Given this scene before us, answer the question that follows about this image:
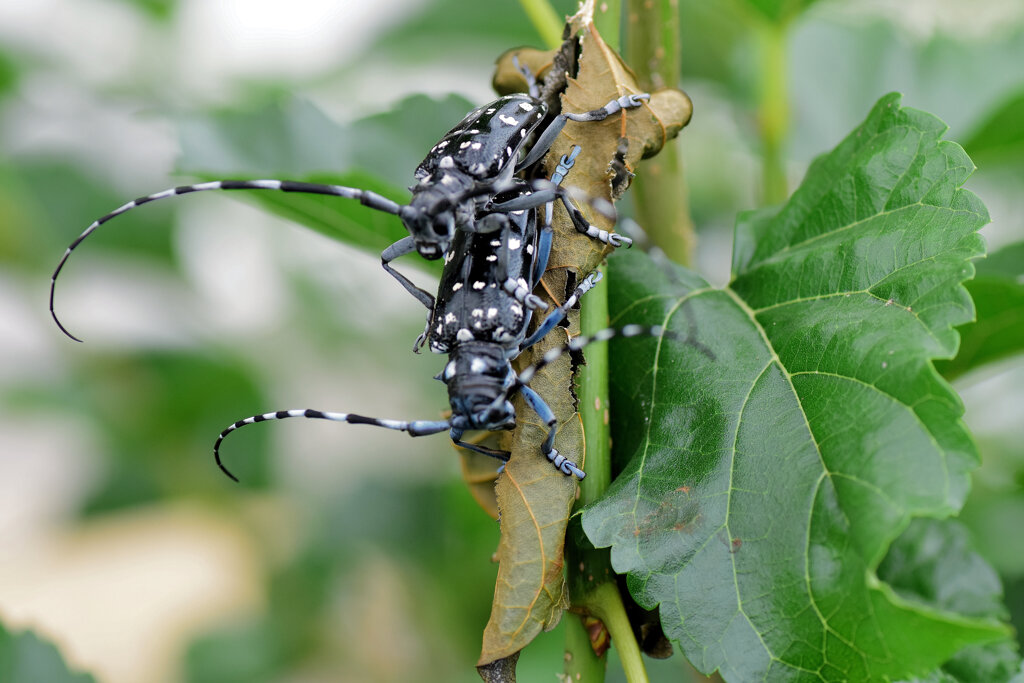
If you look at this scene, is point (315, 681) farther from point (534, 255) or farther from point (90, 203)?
point (534, 255)

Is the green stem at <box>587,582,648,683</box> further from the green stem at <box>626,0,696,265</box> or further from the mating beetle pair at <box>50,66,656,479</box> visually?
the green stem at <box>626,0,696,265</box>

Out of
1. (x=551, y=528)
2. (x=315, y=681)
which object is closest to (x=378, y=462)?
(x=315, y=681)

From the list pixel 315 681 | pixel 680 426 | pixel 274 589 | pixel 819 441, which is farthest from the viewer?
pixel 315 681

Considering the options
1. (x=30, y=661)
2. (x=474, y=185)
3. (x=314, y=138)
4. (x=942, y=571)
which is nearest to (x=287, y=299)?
(x=314, y=138)

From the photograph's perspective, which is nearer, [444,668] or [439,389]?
[444,668]

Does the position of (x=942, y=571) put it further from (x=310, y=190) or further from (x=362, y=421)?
(x=310, y=190)

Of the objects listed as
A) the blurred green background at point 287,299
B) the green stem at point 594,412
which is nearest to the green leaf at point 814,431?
the green stem at point 594,412

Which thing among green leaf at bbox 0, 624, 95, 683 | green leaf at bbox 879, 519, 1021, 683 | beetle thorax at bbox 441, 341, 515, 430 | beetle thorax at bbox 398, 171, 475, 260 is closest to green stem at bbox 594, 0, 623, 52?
beetle thorax at bbox 398, 171, 475, 260
